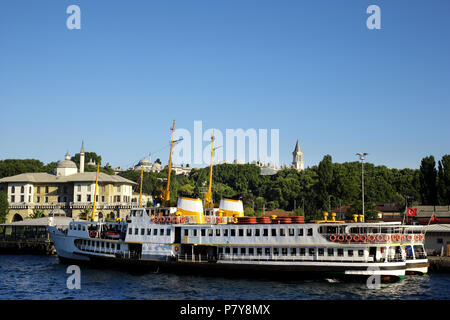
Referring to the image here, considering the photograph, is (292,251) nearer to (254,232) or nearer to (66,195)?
(254,232)

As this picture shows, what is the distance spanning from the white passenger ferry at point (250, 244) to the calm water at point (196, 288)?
1.42 metres

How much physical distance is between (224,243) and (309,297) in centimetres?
1175

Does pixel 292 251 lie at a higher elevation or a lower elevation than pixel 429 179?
lower

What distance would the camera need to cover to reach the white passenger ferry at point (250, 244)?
39656 mm

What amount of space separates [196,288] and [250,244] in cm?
711

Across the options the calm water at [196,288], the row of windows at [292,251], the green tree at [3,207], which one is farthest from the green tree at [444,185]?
the green tree at [3,207]

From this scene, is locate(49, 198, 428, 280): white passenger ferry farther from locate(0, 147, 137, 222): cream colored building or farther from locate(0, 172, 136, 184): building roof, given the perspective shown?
locate(0, 172, 136, 184): building roof

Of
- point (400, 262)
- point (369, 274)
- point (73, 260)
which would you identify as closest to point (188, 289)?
point (369, 274)

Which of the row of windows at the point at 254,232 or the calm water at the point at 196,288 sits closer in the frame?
the calm water at the point at 196,288

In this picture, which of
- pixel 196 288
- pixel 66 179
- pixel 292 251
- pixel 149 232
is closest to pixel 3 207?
pixel 66 179

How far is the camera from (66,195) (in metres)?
104

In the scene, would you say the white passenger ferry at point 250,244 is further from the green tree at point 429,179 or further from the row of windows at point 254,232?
the green tree at point 429,179

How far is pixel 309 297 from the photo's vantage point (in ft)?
110

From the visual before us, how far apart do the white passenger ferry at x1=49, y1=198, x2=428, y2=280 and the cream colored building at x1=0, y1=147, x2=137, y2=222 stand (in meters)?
48.4
